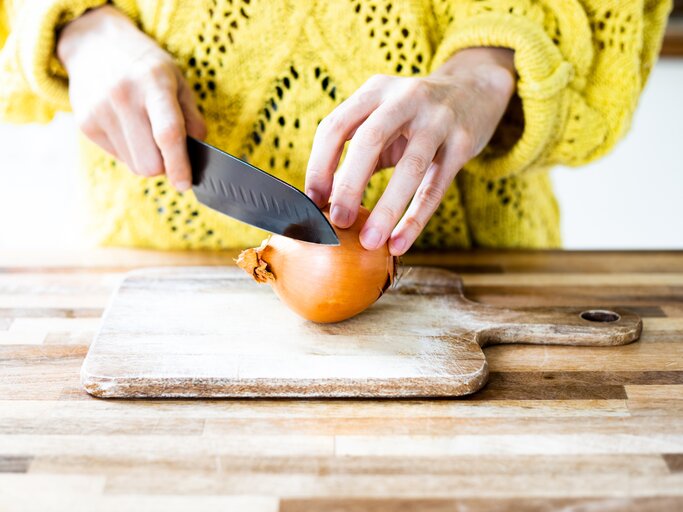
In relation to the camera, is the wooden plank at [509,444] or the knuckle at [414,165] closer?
the wooden plank at [509,444]

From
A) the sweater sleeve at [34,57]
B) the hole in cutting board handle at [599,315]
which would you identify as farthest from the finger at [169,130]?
the hole in cutting board handle at [599,315]

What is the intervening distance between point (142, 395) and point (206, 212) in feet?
1.44

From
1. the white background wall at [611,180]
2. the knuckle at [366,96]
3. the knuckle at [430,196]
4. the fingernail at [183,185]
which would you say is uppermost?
the knuckle at [366,96]

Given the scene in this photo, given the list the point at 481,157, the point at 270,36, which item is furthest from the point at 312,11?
the point at 481,157

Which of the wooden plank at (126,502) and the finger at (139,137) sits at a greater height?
the finger at (139,137)

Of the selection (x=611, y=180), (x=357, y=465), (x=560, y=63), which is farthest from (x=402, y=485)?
(x=611, y=180)

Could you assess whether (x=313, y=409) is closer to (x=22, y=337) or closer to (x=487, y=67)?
(x=22, y=337)

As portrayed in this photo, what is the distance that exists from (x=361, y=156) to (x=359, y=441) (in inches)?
11.9

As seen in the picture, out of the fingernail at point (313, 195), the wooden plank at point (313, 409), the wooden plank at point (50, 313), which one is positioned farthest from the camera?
the wooden plank at point (50, 313)

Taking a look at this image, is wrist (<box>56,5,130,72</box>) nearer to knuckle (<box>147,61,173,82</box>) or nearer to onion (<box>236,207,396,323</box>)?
knuckle (<box>147,61,173,82</box>)

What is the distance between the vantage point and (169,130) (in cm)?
92

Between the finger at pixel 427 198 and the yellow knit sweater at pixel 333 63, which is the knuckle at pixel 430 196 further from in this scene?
the yellow knit sweater at pixel 333 63

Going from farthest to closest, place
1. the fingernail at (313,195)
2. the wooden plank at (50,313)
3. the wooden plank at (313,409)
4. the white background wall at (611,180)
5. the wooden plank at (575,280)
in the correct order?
the white background wall at (611,180), the wooden plank at (575,280), the wooden plank at (50,313), the fingernail at (313,195), the wooden plank at (313,409)

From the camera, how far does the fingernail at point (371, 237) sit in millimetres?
825
